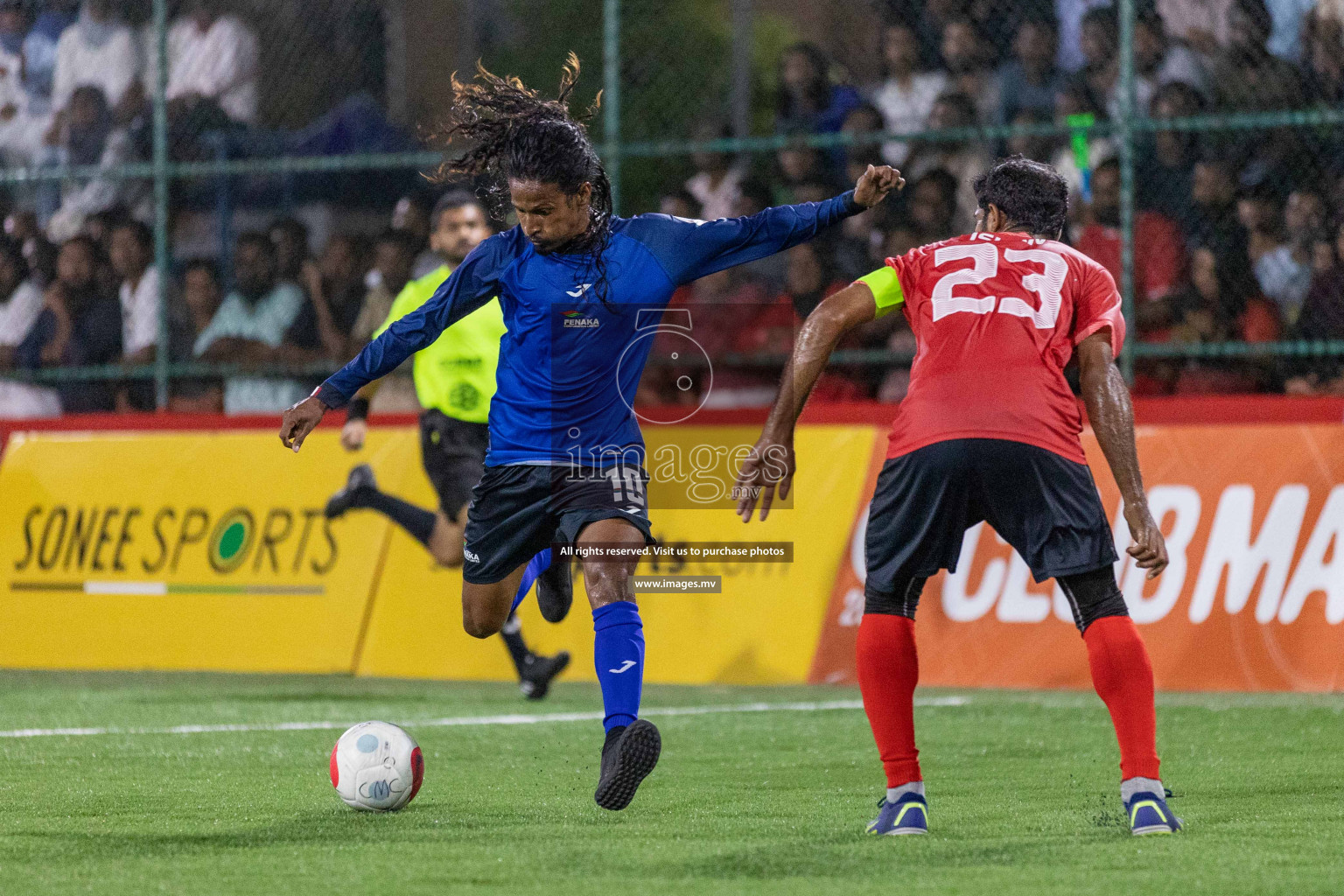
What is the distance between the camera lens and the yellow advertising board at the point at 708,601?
9555mm

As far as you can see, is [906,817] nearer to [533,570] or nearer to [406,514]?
[533,570]

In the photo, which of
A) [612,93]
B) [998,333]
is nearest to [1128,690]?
[998,333]

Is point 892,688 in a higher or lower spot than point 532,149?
lower

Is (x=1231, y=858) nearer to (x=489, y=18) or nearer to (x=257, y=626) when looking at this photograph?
(x=257, y=626)

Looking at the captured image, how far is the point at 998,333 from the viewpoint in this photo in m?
4.99

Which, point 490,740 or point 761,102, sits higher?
point 761,102

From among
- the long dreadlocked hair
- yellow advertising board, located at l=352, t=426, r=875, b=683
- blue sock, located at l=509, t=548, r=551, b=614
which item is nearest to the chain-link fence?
yellow advertising board, located at l=352, t=426, r=875, b=683

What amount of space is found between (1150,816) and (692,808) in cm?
136

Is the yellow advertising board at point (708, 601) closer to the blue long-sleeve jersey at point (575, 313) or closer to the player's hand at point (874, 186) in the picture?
the blue long-sleeve jersey at point (575, 313)

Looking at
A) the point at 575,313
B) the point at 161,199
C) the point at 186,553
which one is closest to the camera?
the point at 575,313

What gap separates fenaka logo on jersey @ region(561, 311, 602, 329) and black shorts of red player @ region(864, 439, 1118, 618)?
1167 mm

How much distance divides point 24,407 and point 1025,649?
679cm

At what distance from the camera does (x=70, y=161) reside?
506 inches

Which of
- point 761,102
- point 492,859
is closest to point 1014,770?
point 492,859
